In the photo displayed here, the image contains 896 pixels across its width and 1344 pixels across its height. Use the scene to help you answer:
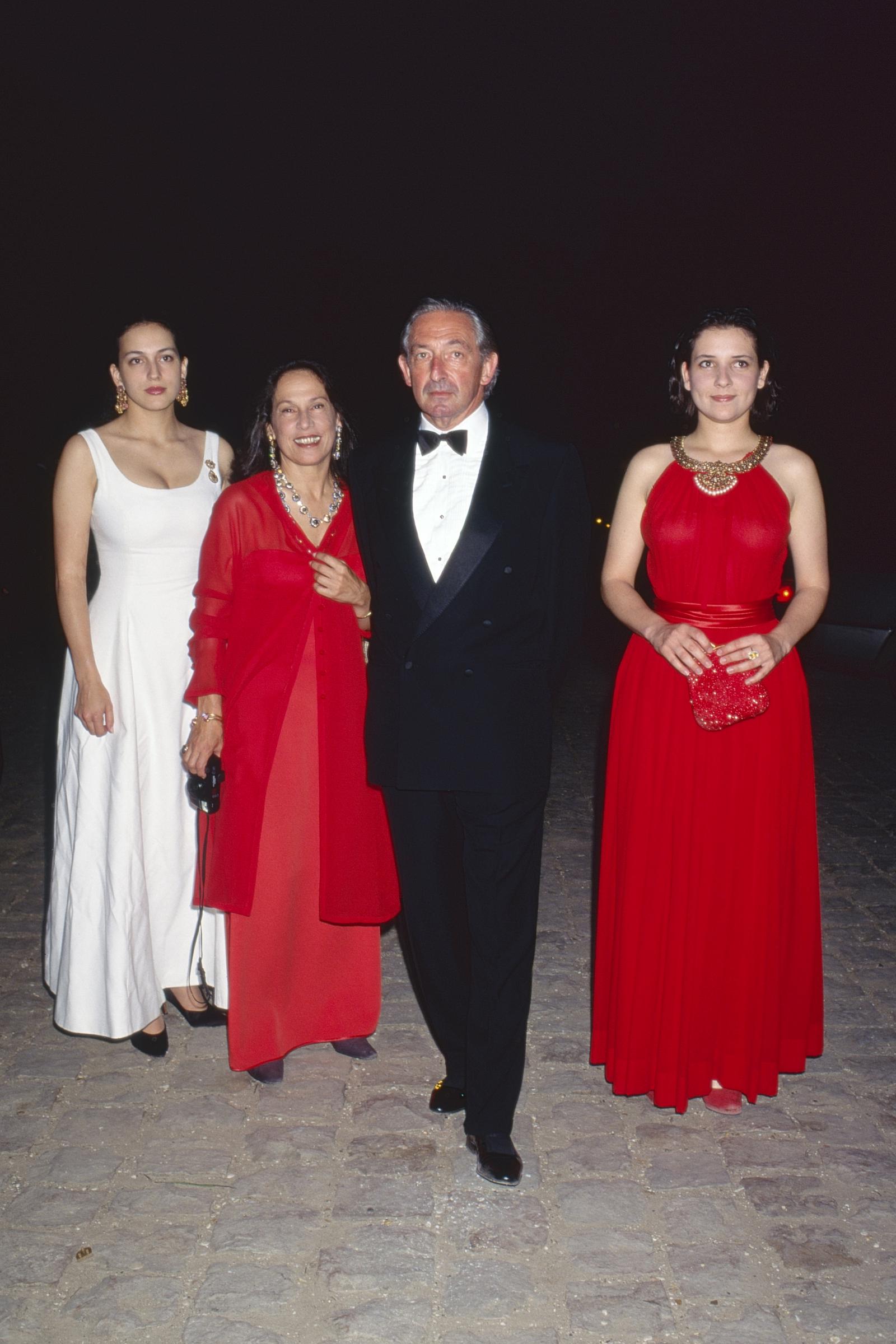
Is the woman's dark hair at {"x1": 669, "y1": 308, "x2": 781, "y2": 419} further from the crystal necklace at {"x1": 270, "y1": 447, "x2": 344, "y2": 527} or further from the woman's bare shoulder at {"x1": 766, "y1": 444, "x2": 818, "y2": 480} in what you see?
the crystal necklace at {"x1": 270, "y1": 447, "x2": 344, "y2": 527}

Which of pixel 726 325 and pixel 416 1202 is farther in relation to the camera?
pixel 726 325

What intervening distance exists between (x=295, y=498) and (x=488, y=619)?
2.88 feet

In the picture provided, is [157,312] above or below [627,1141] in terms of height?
above

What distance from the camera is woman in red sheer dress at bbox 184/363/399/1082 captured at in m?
3.43

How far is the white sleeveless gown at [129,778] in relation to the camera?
3627 mm

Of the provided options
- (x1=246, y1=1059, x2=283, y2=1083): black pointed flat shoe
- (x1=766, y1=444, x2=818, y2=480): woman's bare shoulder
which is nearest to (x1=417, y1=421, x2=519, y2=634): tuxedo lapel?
(x1=766, y1=444, x2=818, y2=480): woman's bare shoulder

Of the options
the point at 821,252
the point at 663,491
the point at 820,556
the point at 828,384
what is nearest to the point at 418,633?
the point at 663,491

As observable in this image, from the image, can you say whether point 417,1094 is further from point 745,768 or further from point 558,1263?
point 745,768

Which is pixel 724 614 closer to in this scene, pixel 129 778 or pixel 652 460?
pixel 652 460

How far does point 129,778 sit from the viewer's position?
369 cm

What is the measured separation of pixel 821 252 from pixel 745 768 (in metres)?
12.6

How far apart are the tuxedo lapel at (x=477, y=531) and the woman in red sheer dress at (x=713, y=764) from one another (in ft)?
1.80

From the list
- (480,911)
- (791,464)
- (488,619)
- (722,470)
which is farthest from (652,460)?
(480,911)

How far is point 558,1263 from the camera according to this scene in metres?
2.75
